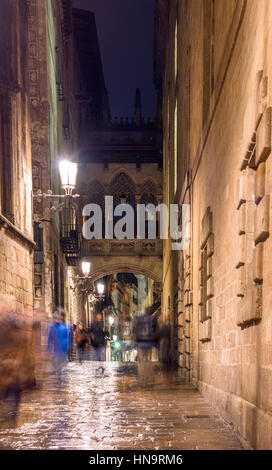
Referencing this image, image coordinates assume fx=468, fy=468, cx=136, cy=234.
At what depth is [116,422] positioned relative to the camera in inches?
234

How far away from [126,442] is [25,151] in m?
6.88

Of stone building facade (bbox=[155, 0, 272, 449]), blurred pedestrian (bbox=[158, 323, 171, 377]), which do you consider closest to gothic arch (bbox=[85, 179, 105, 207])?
blurred pedestrian (bbox=[158, 323, 171, 377])

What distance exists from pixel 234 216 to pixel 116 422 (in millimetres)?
2992

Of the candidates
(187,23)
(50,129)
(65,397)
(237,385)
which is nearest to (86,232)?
(50,129)

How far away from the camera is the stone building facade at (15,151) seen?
884 cm

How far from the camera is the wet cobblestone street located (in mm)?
4730

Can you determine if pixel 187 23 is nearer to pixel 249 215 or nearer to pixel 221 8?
pixel 221 8

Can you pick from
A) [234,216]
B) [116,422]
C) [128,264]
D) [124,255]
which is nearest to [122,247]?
[124,255]

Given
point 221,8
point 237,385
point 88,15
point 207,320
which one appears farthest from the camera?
point 88,15

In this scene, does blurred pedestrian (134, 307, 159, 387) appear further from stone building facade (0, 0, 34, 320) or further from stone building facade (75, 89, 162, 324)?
stone building facade (75, 89, 162, 324)

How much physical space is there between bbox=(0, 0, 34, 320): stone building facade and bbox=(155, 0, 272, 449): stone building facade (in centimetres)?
350

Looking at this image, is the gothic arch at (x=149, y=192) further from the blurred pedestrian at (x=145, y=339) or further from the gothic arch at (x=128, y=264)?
the blurred pedestrian at (x=145, y=339)

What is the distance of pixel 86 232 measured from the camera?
3172 centimetres

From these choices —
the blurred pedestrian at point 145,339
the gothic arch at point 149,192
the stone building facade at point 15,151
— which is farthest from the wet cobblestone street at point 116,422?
the gothic arch at point 149,192
